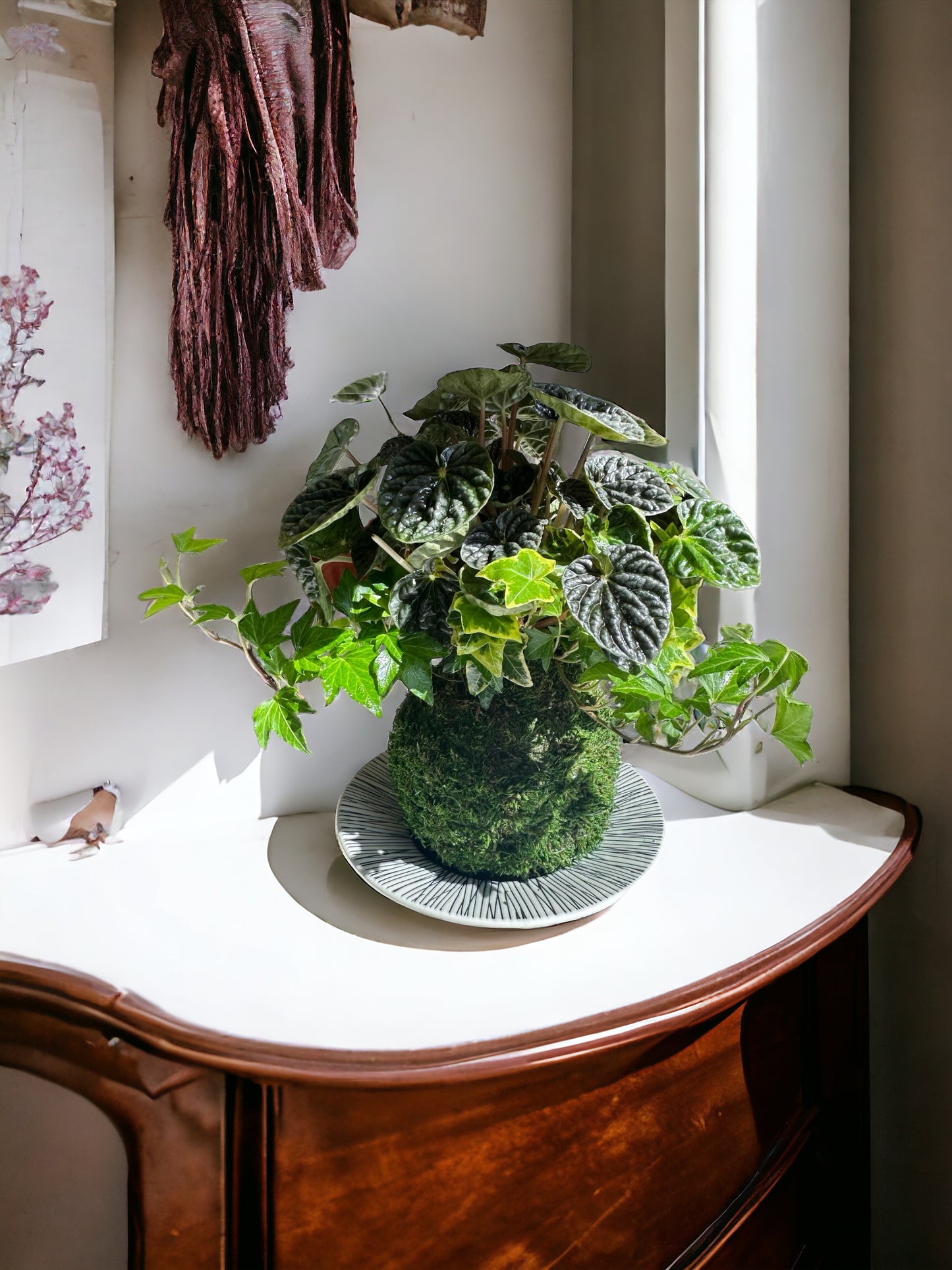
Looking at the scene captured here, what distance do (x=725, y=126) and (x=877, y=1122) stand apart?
121cm

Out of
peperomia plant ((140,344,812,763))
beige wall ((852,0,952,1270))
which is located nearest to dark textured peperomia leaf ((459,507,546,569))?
peperomia plant ((140,344,812,763))

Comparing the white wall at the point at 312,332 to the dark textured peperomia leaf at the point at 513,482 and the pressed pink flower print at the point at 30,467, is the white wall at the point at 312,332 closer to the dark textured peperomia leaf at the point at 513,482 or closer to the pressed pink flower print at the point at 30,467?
the pressed pink flower print at the point at 30,467

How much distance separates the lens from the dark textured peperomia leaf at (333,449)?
0.73 meters

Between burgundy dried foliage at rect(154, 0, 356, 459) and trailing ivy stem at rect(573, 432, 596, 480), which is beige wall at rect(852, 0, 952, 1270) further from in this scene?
burgundy dried foliage at rect(154, 0, 356, 459)

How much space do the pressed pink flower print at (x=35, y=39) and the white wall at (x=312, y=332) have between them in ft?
0.22

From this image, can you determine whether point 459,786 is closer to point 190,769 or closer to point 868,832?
point 190,769

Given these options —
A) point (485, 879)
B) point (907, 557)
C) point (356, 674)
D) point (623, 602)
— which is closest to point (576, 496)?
point (623, 602)

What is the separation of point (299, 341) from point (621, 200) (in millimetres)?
474

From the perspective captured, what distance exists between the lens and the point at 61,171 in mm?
721

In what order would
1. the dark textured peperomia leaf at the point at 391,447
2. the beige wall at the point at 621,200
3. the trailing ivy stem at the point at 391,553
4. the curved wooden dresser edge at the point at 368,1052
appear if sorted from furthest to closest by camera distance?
1. the beige wall at the point at 621,200
2. the dark textured peperomia leaf at the point at 391,447
3. the trailing ivy stem at the point at 391,553
4. the curved wooden dresser edge at the point at 368,1052

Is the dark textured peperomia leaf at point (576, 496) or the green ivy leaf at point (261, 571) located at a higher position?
the dark textured peperomia leaf at point (576, 496)

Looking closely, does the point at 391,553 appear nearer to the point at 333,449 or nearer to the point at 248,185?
the point at 333,449

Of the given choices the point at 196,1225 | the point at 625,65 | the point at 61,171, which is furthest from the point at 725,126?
the point at 196,1225

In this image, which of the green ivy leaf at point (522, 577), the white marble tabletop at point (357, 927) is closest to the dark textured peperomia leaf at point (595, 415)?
the green ivy leaf at point (522, 577)
